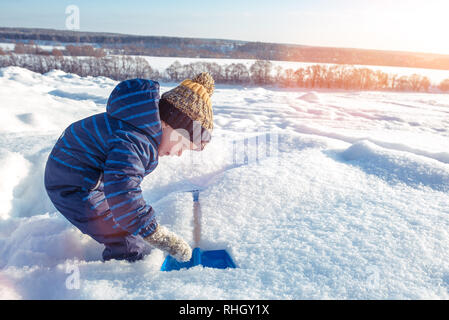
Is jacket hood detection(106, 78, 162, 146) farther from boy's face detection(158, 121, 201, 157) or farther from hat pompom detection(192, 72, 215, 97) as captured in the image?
hat pompom detection(192, 72, 215, 97)

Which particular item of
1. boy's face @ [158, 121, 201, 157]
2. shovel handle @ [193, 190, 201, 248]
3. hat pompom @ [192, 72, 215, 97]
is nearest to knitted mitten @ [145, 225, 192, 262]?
shovel handle @ [193, 190, 201, 248]

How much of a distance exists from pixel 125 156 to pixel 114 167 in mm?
55

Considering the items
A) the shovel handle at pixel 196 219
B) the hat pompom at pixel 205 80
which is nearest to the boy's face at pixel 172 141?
the hat pompom at pixel 205 80

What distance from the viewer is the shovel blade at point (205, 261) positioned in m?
1.26

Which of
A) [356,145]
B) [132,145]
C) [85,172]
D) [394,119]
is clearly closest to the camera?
[132,145]

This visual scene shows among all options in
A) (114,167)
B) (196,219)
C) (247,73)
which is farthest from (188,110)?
(247,73)

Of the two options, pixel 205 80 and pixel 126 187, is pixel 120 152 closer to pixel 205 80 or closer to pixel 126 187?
pixel 126 187

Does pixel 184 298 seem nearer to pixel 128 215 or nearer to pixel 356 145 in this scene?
pixel 128 215


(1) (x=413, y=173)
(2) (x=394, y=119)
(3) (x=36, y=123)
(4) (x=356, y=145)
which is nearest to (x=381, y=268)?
(1) (x=413, y=173)

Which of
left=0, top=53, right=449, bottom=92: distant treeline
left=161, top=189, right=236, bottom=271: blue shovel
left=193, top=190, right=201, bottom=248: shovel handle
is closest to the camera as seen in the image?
left=161, top=189, right=236, bottom=271: blue shovel

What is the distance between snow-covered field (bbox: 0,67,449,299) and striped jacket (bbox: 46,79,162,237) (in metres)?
0.27

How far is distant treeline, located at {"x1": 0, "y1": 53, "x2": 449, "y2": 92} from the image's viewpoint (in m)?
13.8

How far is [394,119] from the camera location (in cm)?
637
